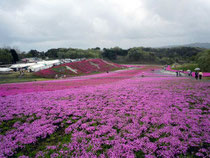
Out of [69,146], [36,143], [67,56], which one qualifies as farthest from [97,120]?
[67,56]

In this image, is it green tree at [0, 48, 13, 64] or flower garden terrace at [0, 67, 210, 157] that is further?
green tree at [0, 48, 13, 64]

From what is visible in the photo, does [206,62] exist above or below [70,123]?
above

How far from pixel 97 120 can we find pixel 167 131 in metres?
4.84

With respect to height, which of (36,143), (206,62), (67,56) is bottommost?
(36,143)

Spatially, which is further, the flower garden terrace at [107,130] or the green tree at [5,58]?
the green tree at [5,58]

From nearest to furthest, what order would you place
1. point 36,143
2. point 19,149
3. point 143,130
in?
1. point 19,149
2. point 36,143
3. point 143,130

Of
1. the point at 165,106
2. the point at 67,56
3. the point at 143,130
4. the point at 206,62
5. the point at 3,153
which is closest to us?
the point at 3,153

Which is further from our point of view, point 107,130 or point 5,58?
point 5,58

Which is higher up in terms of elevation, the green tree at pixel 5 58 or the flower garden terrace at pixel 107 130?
the green tree at pixel 5 58

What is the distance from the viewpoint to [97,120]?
9.76 m

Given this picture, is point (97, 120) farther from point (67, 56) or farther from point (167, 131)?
point (67, 56)

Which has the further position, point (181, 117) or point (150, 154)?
point (181, 117)

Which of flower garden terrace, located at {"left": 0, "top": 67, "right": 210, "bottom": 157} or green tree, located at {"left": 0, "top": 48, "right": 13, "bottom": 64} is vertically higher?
green tree, located at {"left": 0, "top": 48, "right": 13, "bottom": 64}

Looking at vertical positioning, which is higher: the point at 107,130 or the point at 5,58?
the point at 5,58
